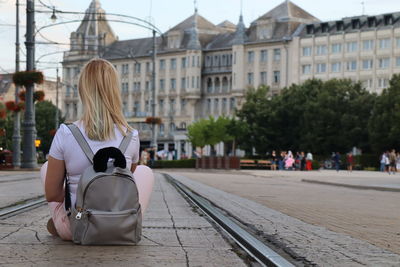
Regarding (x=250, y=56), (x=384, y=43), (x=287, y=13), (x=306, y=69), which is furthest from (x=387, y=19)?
(x=250, y=56)

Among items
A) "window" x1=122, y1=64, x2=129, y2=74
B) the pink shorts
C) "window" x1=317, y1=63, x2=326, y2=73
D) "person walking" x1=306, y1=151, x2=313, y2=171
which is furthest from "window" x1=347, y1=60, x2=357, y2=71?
the pink shorts

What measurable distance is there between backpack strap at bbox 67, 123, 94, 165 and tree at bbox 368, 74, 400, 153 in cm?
7772

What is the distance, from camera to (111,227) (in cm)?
787

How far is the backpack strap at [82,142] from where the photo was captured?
8195mm

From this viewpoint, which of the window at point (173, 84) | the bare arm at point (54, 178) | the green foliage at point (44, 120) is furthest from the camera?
the window at point (173, 84)

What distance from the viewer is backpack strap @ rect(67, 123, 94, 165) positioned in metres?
8.20

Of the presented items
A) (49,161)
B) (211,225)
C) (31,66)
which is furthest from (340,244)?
(31,66)

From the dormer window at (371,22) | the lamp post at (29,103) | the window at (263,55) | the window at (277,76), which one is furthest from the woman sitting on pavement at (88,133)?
the window at (263,55)

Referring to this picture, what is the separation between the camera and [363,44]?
118312 millimetres

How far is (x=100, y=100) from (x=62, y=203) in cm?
103

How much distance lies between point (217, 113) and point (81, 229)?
130259 millimetres

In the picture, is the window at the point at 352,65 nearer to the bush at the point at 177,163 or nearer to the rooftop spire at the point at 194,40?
the rooftop spire at the point at 194,40

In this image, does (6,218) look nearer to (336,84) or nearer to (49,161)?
(49,161)

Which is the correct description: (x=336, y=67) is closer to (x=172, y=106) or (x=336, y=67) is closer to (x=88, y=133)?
(x=172, y=106)
